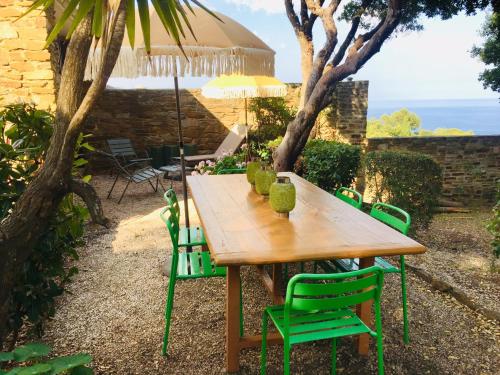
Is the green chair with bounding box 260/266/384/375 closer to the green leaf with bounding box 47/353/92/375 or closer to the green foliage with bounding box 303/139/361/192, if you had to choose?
the green leaf with bounding box 47/353/92/375

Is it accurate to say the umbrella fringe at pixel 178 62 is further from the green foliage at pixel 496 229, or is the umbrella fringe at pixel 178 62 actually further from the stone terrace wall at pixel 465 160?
the stone terrace wall at pixel 465 160

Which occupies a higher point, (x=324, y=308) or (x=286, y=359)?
(x=324, y=308)

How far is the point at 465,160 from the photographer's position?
24.8 ft

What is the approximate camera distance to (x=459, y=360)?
226 centimetres

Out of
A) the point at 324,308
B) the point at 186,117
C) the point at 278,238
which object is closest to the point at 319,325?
the point at 324,308

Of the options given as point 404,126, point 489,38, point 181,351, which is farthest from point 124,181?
point 404,126

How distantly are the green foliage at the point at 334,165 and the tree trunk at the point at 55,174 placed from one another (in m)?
3.69

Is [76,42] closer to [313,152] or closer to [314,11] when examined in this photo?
[313,152]

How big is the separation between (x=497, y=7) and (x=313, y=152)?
357 centimetres

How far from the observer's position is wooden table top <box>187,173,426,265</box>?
1.79 m

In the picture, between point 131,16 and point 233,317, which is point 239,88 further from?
point 233,317

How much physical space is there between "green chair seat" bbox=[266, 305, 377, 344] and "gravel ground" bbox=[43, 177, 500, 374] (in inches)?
17.2

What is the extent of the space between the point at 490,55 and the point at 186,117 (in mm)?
6175

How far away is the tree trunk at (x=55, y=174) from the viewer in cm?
192
